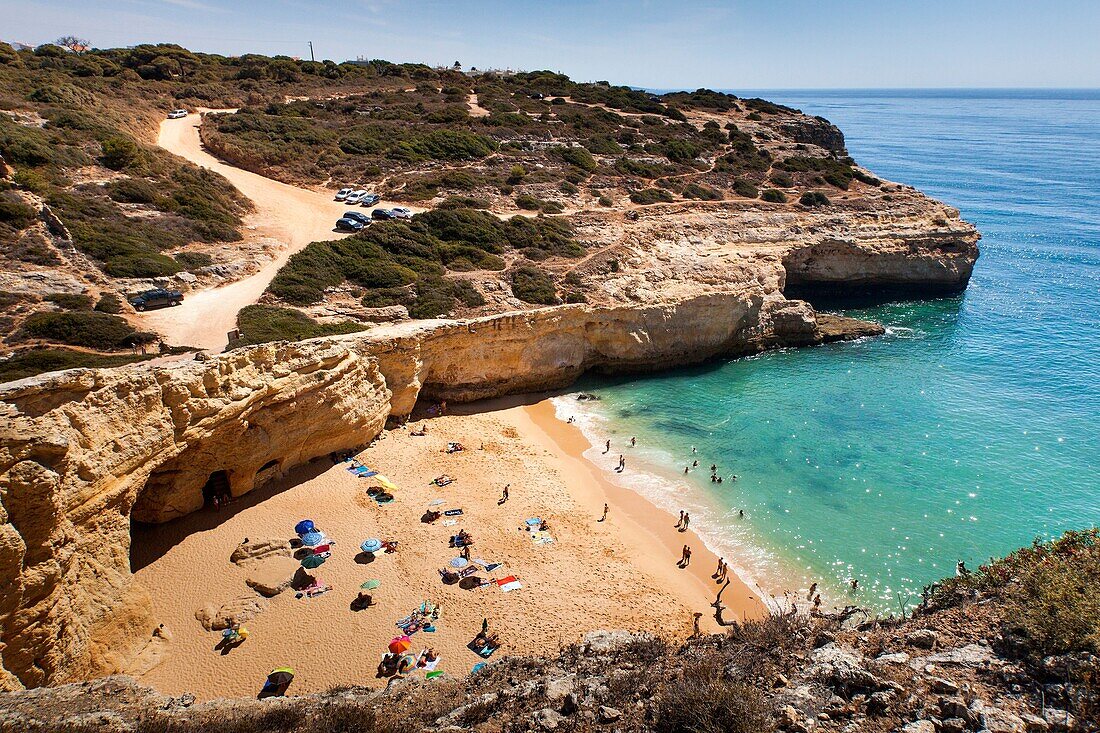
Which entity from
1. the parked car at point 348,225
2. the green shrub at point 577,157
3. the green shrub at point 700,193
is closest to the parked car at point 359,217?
the parked car at point 348,225

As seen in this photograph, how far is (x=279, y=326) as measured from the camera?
20719 millimetres

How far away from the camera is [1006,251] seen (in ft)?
164

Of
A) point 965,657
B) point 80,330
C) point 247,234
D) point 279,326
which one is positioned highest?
point 247,234

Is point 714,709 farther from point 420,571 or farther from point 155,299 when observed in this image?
point 155,299

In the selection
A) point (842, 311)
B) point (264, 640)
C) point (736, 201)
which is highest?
point (736, 201)

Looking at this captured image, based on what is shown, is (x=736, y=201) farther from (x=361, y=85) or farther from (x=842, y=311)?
(x=361, y=85)

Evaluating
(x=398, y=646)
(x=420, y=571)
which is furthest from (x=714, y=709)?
(x=420, y=571)

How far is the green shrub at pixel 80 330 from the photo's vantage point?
17.6m

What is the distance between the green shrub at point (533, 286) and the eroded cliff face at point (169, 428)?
127cm

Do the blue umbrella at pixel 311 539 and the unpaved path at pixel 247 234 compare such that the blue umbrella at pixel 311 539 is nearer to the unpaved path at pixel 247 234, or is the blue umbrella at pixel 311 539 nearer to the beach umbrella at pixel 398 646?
the beach umbrella at pixel 398 646

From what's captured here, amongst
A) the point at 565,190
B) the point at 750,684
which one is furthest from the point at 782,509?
the point at 565,190

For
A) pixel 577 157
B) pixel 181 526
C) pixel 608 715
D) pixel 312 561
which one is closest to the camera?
pixel 608 715

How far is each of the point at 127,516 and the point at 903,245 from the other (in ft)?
156

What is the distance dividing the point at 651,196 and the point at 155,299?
1278 inches
